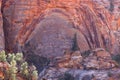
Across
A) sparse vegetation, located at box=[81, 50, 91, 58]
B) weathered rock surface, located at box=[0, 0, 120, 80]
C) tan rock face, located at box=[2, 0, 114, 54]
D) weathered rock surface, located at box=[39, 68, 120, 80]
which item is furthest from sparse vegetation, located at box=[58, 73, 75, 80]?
tan rock face, located at box=[2, 0, 114, 54]

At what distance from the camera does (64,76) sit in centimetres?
4509

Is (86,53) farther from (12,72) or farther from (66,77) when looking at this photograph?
(12,72)

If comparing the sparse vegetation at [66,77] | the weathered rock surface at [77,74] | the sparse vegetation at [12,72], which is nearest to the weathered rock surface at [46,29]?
Result: the weathered rock surface at [77,74]

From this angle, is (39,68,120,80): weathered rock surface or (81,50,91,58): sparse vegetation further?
(81,50,91,58): sparse vegetation

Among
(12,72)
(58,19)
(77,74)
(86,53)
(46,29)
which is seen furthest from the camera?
(58,19)

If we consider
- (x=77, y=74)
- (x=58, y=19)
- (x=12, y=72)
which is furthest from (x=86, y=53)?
(x=12, y=72)

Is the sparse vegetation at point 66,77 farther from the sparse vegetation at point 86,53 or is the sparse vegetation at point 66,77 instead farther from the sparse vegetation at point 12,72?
the sparse vegetation at point 12,72

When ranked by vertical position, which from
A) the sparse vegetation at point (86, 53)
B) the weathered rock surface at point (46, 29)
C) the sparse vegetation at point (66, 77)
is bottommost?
the sparse vegetation at point (66, 77)

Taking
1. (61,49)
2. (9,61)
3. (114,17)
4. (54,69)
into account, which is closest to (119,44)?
(114,17)

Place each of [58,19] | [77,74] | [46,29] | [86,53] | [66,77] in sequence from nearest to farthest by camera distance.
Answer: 1. [77,74]
2. [66,77]
3. [86,53]
4. [46,29]
5. [58,19]

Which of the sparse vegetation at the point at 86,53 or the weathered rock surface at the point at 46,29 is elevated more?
the weathered rock surface at the point at 46,29

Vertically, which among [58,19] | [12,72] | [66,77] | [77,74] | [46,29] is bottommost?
[66,77]

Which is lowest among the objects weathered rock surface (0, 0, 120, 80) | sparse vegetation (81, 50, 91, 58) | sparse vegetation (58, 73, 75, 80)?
sparse vegetation (58, 73, 75, 80)

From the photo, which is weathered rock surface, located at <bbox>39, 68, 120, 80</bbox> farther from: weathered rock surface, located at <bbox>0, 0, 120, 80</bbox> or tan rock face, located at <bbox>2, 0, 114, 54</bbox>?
tan rock face, located at <bbox>2, 0, 114, 54</bbox>
